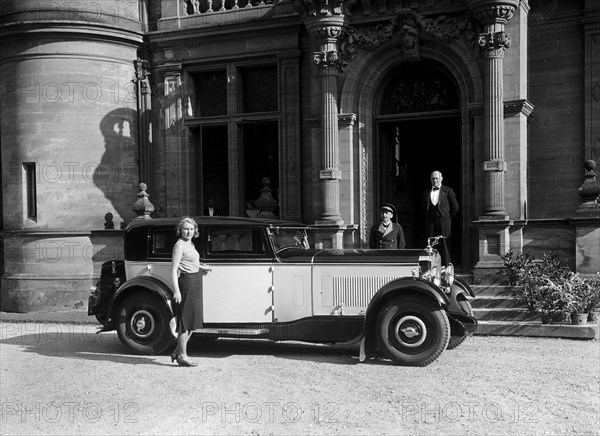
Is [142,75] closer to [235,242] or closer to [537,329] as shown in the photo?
[235,242]

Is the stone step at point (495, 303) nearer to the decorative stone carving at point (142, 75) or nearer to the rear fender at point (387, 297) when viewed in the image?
the rear fender at point (387, 297)

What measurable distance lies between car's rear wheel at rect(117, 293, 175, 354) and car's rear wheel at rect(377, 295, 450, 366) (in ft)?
9.31

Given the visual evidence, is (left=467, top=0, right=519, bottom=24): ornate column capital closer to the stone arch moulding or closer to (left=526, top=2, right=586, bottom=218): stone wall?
the stone arch moulding

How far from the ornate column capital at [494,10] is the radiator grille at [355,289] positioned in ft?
19.0

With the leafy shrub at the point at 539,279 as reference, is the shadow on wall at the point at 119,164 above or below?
above

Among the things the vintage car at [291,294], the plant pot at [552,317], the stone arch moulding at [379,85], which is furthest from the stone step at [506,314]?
the stone arch moulding at [379,85]

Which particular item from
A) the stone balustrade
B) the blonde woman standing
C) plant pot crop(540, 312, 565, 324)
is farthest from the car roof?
the stone balustrade

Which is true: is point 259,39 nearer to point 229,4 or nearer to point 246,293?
point 229,4

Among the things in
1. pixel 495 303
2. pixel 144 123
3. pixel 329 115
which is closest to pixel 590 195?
pixel 495 303

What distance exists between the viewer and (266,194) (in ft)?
49.0

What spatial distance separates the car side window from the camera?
9688mm

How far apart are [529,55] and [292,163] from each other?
5176 mm

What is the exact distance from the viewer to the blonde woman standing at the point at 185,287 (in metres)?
9.07

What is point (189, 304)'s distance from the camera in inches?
360
